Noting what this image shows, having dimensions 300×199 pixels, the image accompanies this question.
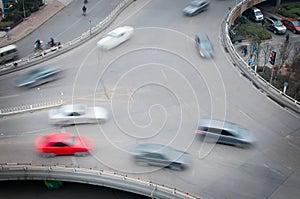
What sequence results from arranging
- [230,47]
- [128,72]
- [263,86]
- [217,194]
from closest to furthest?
[217,194]
[263,86]
[128,72]
[230,47]

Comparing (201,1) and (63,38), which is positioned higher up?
(201,1)

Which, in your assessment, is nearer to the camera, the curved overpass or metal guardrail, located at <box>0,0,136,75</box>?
the curved overpass

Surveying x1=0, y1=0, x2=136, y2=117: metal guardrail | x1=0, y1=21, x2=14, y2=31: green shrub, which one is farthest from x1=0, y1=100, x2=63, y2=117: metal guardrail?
x1=0, y1=21, x2=14, y2=31: green shrub

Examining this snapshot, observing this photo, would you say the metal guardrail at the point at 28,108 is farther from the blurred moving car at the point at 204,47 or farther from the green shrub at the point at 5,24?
the green shrub at the point at 5,24

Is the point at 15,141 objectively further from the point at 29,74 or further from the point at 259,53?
the point at 259,53

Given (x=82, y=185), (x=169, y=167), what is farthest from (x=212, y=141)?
(x=82, y=185)

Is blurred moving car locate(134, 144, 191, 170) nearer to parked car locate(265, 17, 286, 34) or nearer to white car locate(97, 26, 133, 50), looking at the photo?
white car locate(97, 26, 133, 50)

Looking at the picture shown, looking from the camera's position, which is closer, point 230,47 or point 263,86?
point 263,86
